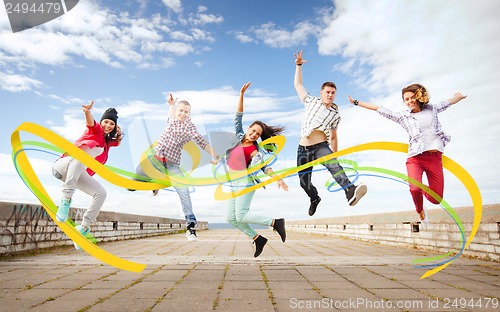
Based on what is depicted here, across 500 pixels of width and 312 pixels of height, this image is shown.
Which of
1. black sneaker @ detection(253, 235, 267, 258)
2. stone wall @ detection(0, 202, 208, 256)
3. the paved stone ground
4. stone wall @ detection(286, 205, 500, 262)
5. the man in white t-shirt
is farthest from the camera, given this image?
stone wall @ detection(0, 202, 208, 256)

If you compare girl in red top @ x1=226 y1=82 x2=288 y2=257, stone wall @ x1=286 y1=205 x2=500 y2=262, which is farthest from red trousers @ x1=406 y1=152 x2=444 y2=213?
stone wall @ x1=286 y1=205 x2=500 y2=262

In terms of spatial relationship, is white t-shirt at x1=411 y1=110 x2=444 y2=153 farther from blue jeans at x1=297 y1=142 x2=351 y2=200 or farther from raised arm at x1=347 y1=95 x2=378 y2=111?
blue jeans at x1=297 y1=142 x2=351 y2=200

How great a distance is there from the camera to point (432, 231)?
11.0 metres

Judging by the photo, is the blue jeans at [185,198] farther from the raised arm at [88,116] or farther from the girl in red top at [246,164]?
the raised arm at [88,116]

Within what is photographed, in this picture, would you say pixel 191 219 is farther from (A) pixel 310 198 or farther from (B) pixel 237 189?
(A) pixel 310 198

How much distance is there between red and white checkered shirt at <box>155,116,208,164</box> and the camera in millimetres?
2745

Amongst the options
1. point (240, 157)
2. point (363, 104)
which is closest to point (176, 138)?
point (240, 157)

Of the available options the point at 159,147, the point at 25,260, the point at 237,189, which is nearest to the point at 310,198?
the point at 237,189

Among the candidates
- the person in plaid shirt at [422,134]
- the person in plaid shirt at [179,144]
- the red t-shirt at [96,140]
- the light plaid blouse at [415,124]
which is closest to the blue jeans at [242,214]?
the person in plaid shirt at [179,144]

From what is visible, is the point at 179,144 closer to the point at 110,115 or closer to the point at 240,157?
the point at 240,157

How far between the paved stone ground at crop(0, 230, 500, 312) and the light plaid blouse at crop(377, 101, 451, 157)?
Result: 2077mm

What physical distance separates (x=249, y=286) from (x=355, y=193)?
3.08 meters

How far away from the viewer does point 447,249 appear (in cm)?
1013

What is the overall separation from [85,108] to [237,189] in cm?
141
